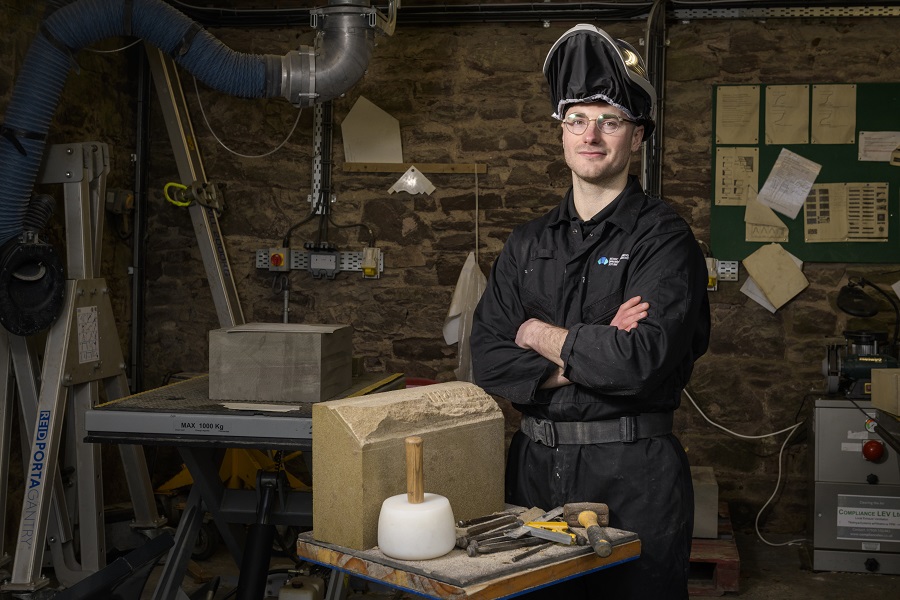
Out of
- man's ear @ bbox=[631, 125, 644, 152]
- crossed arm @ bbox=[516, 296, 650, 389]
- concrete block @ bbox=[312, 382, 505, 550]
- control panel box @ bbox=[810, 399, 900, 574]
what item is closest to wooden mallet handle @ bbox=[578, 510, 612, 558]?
concrete block @ bbox=[312, 382, 505, 550]

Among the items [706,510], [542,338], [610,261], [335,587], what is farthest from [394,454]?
[706,510]

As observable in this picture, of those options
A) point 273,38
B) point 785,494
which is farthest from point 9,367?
point 785,494

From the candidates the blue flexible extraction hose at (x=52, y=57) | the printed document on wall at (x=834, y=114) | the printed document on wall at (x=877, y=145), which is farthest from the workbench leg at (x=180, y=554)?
the printed document on wall at (x=877, y=145)

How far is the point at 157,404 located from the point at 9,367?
1.05 metres

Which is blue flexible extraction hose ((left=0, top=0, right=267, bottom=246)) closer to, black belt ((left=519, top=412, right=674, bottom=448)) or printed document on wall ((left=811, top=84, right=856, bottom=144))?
black belt ((left=519, top=412, right=674, bottom=448))

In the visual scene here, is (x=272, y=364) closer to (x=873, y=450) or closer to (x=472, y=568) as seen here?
(x=472, y=568)

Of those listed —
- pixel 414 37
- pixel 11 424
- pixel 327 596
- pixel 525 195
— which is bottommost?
pixel 327 596

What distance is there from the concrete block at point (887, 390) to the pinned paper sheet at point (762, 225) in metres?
1.71

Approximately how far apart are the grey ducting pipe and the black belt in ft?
6.84

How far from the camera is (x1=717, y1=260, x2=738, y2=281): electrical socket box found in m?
4.56

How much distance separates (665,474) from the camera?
2092 mm

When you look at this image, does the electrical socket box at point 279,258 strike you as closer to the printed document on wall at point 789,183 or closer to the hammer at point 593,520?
the printed document on wall at point 789,183

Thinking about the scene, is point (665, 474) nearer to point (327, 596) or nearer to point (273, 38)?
point (327, 596)

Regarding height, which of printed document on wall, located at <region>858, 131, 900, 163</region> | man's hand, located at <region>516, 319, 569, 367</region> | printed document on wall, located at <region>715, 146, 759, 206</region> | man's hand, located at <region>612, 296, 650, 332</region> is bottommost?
man's hand, located at <region>516, 319, 569, 367</region>
